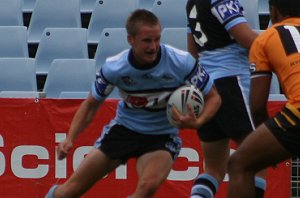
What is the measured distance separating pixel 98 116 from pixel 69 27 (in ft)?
10.9

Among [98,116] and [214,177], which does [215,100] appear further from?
[98,116]

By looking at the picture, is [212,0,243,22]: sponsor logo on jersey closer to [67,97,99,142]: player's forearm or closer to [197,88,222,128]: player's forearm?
[197,88,222,128]: player's forearm

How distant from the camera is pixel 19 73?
416 inches

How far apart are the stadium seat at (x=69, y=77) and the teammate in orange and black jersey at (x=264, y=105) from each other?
3971mm

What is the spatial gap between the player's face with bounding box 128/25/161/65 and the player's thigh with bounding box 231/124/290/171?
82 centimetres

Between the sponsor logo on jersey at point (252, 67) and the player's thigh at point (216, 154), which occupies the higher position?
the sponsor logo on jersey at point (252, 67)

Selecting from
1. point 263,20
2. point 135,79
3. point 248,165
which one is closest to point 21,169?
point 135,79

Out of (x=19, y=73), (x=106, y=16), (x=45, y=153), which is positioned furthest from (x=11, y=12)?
(x=45, y=153)

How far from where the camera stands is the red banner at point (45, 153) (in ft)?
28.8

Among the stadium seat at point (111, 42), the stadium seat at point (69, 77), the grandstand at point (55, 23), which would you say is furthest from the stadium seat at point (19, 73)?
the stadium seat at point (111, 42)

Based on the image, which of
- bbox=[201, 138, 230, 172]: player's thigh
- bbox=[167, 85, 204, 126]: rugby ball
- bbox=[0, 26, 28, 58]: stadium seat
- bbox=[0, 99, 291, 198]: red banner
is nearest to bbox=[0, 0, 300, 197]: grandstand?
bbox=[0, 26, 28, 58]: stadium seat

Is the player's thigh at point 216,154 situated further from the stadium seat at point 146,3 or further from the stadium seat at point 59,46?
the stadium seat at point 146,3

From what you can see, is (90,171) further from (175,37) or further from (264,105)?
(175,37)

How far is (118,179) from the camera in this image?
8.79 meters
